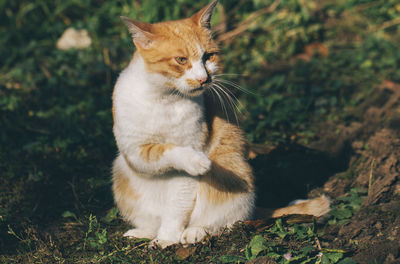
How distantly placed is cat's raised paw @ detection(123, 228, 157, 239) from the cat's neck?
101 centimetres

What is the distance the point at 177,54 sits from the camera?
8.95 feet

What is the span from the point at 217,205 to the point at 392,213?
1225 millimetres

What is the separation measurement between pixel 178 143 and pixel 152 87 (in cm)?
39

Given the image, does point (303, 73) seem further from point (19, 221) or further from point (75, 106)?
point (19, 221)

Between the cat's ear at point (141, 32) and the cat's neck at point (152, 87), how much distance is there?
0.11 meters

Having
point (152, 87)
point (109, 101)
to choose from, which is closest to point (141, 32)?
point (152, 87)

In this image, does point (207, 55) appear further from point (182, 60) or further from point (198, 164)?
point (198, 164)

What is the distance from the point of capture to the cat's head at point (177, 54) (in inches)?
107

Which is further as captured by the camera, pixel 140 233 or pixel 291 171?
pixel 291 171

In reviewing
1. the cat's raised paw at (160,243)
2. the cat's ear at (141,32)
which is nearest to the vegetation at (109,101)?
the cat's raised paw at (160,243)

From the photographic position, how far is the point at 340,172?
12.8 ft

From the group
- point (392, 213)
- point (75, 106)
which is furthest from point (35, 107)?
point (392, 213)

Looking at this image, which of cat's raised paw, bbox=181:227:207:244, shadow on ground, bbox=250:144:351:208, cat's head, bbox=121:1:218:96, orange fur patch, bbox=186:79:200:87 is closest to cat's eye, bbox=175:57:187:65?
cat's head, bbox=121:1:218:96

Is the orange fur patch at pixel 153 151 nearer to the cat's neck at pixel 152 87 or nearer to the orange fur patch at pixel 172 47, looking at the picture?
the cat's neck at pixel 152 87
